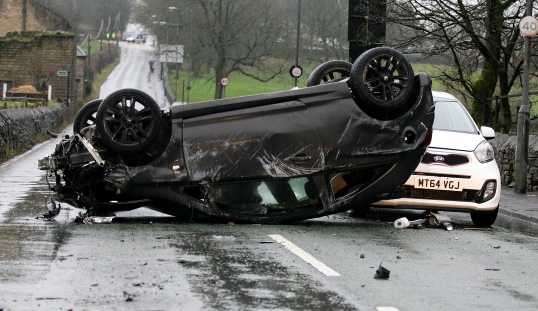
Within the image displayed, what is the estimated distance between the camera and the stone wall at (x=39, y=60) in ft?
247

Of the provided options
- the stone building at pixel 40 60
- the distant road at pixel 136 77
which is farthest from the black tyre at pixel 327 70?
the stone building at pixel 40 60

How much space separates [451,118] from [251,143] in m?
4.04

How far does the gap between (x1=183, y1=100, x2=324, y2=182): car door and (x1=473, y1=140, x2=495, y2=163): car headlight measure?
9.03 ft

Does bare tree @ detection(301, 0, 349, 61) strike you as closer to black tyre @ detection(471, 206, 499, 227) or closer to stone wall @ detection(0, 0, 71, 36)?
stone wall @ detection(0, 0, 71, 36)

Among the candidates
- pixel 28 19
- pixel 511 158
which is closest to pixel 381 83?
pixel 511 158

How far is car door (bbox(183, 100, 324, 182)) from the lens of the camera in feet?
35.1

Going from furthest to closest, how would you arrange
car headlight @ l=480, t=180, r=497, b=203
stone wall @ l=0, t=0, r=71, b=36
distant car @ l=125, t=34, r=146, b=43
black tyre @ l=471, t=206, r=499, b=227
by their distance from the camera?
distant car @ l=125, t=34, r=146, b=43
stone wall @ l=0, t=0, r=71, b=36
black tyre @ l=471, t=206, r=499, b=227
car headlight @ l=480, t=180, r=497, b=203

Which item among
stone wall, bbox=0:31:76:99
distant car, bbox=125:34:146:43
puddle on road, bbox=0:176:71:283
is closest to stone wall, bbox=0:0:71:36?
stone wall, bbox=0:31:76:99

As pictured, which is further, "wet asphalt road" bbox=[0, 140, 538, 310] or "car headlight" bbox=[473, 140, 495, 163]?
"car headlight" bbox=[473, 140, 495, 163]

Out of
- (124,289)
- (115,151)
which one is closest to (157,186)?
(115,151)

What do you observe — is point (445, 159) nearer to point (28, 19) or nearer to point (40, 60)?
point (40, 60)

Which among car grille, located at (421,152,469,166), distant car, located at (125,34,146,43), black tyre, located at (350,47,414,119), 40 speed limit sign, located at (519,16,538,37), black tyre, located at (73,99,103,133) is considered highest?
distant car, located at (125,34,146,43)

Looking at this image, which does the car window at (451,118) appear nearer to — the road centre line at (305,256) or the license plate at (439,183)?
the license plate at (439,183)

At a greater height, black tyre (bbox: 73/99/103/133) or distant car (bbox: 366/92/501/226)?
black tyre (bbox: 73/99/103/133)
